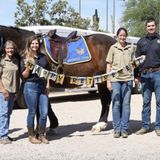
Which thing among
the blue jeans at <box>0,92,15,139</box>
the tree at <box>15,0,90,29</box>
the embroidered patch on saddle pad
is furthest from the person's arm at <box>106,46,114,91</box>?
the tree at <box>15,0,90,29</box>

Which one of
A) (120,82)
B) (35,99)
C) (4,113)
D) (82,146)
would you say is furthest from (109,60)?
(4,113)

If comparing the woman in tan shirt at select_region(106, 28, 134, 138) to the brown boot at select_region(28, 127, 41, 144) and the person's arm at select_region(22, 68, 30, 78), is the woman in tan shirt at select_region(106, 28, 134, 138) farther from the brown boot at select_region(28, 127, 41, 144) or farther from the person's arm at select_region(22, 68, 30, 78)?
the person's arm at select_region(22, 68, 30, 78)

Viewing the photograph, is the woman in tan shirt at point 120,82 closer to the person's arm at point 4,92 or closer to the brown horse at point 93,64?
the brown horse at point 93,64

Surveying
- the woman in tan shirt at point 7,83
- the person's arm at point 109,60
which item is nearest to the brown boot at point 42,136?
the woman in tan shirt at point 7,83

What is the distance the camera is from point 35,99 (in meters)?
7.61

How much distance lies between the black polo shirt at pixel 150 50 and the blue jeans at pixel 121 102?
507 mm

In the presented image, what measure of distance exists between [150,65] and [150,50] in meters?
0.28

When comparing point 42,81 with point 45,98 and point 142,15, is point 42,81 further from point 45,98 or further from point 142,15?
point 142,15

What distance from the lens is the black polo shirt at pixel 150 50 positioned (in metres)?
8.14

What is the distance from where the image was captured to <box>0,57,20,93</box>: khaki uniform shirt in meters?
7.62

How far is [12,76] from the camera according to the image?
7.66 m

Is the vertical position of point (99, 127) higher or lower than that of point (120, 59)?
lower

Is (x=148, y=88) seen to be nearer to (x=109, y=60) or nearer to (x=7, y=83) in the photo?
(x=109, y=60)

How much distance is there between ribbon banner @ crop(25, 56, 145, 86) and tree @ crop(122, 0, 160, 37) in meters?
41.8
